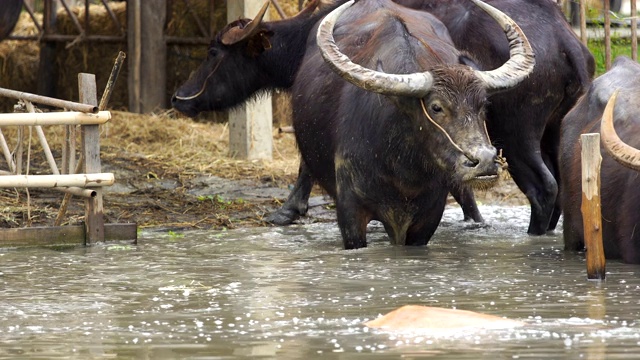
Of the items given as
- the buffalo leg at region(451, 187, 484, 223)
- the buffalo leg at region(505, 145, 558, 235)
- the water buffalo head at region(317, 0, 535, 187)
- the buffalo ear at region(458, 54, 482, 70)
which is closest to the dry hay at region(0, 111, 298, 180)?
the buffalo leg at region(451, 187, 484, 223)

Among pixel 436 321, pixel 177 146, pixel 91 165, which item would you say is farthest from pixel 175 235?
pixel 436 321

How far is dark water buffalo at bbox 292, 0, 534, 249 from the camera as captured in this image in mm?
8141

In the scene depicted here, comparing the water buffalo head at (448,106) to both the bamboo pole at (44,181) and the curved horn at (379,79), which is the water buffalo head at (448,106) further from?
the bamboo pole at (44,181)

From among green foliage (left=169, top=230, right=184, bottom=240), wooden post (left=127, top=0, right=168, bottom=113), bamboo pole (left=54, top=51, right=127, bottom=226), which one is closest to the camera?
bamboo pole (left=54, top=51, right=127, bottom=226)

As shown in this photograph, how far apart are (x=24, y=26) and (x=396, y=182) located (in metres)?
10.1

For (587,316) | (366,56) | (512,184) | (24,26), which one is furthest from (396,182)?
(24,26)

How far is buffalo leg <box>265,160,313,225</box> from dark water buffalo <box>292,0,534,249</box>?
1.36 metres

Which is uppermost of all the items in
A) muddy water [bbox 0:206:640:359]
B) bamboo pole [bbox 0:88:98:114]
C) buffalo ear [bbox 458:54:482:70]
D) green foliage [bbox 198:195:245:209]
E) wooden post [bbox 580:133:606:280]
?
buffalo ear [bbox 458:54:482:70]

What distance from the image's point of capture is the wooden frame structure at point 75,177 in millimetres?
9047

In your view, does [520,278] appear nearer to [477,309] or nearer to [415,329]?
[477,309]

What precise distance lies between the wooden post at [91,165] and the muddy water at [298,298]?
0.30 m

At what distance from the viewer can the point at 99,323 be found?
6.00m

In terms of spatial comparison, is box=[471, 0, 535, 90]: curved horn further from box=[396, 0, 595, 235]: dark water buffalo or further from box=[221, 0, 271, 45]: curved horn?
box=[221, 0, 271, 45]: curved horn

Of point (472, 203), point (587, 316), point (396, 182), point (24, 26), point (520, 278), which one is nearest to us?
point (587, 316)
